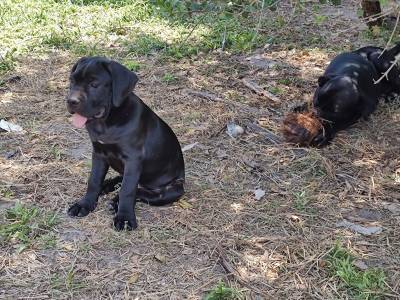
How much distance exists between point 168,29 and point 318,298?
6.04 meters

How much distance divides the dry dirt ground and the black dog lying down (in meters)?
0.16

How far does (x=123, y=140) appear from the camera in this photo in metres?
3.80

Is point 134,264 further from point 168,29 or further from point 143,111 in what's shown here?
point 168,29

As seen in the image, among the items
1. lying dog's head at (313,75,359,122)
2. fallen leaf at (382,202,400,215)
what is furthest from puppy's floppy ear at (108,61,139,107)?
lying dog's head at (313,75,359,122)

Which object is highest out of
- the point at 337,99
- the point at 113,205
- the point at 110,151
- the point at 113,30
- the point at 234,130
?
the point at 110,151

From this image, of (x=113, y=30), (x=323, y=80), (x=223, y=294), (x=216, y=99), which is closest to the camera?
(x=223, y=294)

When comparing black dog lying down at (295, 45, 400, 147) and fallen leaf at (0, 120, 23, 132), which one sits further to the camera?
black dog lying down at (295, 45, 400, 147)

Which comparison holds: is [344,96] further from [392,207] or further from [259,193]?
[259,193]

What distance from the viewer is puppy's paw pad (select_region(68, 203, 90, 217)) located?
13.3ft

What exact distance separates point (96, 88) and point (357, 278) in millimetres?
2004

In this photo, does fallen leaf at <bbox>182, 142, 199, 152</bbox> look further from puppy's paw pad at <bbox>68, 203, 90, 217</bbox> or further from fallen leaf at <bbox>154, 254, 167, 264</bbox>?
fallen leaf at <bbox>154, 254, 167, 264</bbox>

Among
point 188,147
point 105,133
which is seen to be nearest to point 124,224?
point 105,133

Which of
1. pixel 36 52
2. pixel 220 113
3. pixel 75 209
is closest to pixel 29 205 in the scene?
pixel 75 209

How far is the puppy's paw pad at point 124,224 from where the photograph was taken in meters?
3.86
